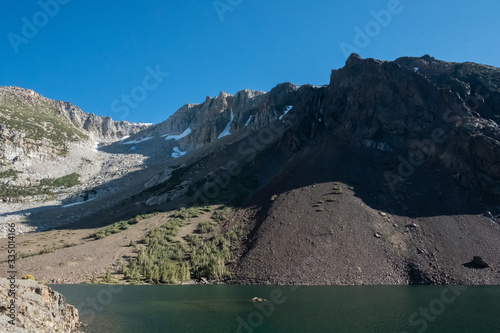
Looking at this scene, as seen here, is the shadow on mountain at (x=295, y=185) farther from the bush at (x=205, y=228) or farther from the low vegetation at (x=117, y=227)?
the bush at (x=205, y=228)

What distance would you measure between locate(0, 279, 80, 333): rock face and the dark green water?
2.06 metres

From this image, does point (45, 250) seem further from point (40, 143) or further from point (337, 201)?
point (40, 143)

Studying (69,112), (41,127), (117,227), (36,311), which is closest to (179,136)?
(41,127)

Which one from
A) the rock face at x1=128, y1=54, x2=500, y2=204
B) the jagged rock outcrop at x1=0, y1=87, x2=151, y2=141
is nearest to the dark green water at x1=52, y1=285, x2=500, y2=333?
the rock face at x1=128, y1=54, x2=500, y2=204

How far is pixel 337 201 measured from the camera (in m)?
46.7

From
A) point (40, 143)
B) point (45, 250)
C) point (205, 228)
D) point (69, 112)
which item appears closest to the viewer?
point (45, 250)

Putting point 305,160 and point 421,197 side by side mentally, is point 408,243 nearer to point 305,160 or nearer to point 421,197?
point 421,197

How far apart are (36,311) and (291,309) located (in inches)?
619

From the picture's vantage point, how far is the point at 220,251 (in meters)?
42.8

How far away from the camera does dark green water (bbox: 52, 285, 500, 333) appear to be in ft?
61.4

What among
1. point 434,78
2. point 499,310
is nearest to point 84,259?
point 499,310

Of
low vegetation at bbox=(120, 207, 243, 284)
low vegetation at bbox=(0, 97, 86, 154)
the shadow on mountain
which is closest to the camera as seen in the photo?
low vegetation at bbox=(120, 207, 243, 284)

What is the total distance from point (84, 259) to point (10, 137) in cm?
9508

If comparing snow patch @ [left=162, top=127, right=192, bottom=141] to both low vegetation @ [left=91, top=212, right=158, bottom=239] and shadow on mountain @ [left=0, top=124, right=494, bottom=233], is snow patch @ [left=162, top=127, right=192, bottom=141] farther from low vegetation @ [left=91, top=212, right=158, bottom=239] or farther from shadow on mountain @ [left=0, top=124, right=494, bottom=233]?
low vegetation @ [left=91, top=212, right=158, bottom=239]
